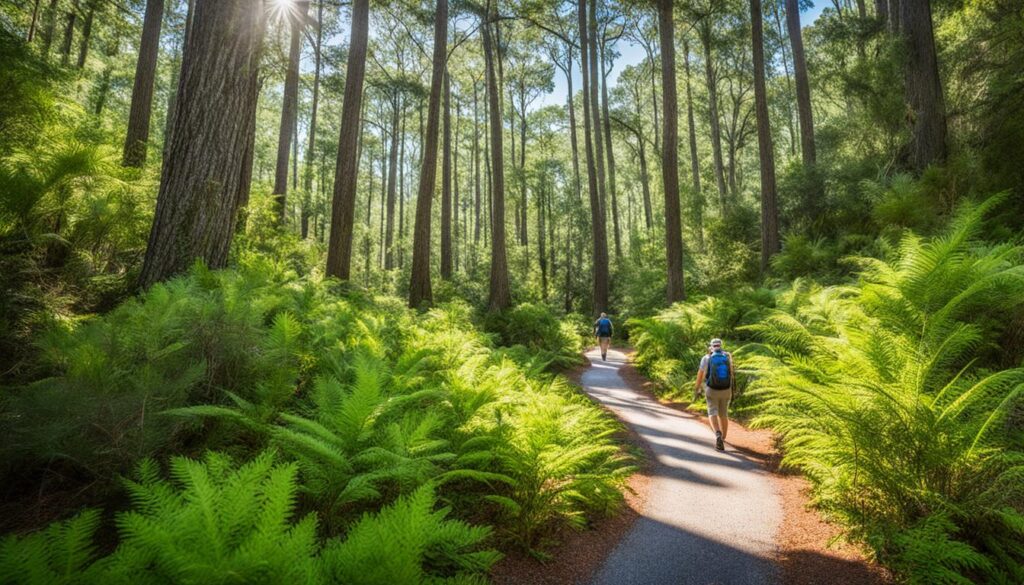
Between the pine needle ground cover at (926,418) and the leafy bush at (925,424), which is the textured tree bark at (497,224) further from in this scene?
the leafy bush at (925,424)

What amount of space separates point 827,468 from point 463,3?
640 inches

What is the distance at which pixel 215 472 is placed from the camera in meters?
2.07

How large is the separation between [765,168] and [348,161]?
11.6 meters

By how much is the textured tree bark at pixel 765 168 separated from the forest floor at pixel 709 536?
29.3 ft

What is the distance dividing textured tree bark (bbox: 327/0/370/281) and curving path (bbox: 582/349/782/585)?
6990 mm

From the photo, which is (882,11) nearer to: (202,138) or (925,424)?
(925,424)

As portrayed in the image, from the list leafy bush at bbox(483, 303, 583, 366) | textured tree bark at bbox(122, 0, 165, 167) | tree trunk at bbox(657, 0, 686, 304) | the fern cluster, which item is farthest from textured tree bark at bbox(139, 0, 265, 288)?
tree trunk at bbox(657, 0, 686, 304)

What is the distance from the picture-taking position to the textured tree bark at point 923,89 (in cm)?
913

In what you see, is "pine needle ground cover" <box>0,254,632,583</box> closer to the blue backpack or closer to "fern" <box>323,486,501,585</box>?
"fern" <box>323,486,501,585</box>

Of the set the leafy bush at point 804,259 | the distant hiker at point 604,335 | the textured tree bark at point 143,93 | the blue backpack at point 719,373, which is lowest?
the blue backpack at point 719,373

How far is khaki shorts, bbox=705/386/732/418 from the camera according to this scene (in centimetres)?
595

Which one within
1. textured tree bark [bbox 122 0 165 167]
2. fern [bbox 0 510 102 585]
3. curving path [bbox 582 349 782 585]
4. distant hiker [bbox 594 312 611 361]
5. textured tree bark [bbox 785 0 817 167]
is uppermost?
textured tree bark [bbox 785 0 817 167]

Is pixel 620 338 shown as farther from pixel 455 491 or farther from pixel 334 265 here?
pixel 455 491

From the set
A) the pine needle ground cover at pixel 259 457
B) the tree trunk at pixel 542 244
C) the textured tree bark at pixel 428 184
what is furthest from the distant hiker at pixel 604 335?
the tree trunk at pixel 542 244
